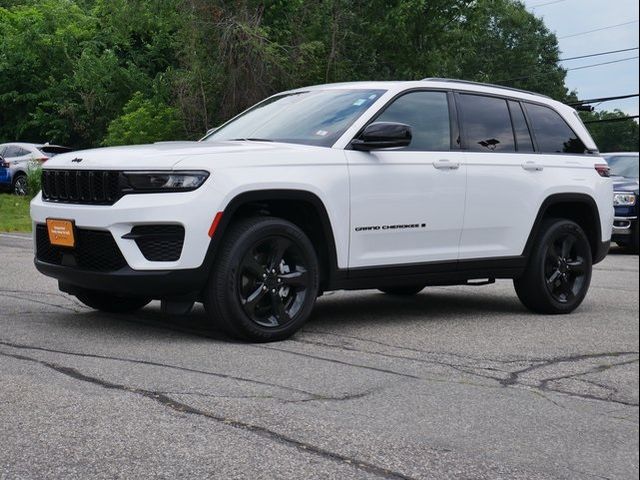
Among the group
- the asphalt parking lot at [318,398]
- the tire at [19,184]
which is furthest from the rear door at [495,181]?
the tire at [19,184]

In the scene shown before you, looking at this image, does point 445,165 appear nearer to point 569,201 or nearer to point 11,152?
point 569,201

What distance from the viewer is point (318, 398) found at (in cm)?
437

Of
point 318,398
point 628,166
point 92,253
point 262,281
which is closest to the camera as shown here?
A: point 628,166

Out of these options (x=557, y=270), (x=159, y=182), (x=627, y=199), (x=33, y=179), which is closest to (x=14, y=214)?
(x=33, y=179)

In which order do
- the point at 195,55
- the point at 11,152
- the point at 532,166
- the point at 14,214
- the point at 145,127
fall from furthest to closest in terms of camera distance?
1. the point at 195,55
2. the point at 145,127
3. the point at 11,152
4. the point at 14,214
5. the point at 532,166

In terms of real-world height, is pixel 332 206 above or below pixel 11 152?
above

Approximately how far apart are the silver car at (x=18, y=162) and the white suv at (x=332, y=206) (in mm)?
18920

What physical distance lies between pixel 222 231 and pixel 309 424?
2012 mm

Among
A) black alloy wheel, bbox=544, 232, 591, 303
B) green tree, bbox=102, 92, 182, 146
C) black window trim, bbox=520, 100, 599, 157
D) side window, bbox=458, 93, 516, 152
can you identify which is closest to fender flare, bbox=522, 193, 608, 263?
black alloy wheel, bbox=544, 232, 591, 303

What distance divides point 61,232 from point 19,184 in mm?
20284

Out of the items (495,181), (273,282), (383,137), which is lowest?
(273,282)

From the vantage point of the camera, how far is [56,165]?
241 inches

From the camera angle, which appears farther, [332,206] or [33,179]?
[33,179]

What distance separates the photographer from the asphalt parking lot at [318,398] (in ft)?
10.9
